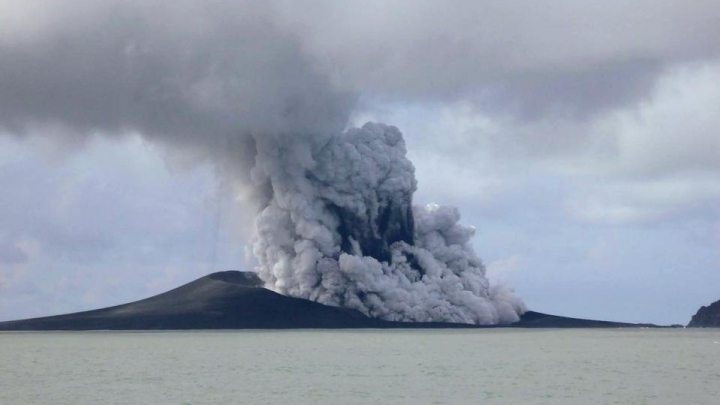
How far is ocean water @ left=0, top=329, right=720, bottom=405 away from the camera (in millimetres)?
64812

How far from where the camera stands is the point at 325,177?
19125 centimetres

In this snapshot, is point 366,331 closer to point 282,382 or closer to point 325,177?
point 325,177

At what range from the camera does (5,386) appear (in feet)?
244

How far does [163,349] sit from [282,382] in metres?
54.4

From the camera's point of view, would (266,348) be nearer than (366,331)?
Yes

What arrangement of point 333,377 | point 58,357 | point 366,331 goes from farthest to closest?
1. point 366,331
2. point 58,357
3. point 333,377

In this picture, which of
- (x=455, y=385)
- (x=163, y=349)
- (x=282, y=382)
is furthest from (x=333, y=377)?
(x=163, y=349)

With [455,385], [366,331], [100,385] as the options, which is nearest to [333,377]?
[455,385]

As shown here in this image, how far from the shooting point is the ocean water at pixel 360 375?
213ft

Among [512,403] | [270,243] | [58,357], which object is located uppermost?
[270,243]

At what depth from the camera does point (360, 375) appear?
268 feet

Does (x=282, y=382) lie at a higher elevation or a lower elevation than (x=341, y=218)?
lower

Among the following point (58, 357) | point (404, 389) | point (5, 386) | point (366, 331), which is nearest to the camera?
point (404, 389)

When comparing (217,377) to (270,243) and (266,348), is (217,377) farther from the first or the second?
(270,243)
